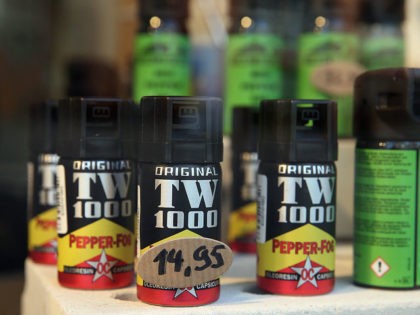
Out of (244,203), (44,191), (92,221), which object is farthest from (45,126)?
(244,203)

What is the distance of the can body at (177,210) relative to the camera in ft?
2.33

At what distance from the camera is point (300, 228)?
2.52 ft

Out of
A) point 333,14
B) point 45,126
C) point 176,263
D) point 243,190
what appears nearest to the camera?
point 176,263

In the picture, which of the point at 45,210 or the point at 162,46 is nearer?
the point at 45,210

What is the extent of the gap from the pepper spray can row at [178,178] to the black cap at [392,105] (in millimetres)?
185

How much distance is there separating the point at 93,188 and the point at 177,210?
118mm

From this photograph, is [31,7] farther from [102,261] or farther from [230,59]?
[102,261]

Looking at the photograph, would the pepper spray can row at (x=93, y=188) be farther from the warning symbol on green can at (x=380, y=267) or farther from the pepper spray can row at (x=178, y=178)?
the warning symbol on green can at (x=380, y=267)

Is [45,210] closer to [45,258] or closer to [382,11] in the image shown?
[45,258]

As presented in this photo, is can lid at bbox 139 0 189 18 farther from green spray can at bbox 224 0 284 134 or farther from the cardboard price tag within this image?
the cardboard price tag

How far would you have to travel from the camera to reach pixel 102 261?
0.79 m

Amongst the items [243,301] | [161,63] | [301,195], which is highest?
[161,63]

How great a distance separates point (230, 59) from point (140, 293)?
0.51 meters

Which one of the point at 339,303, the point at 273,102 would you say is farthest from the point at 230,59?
the point at 339,303
